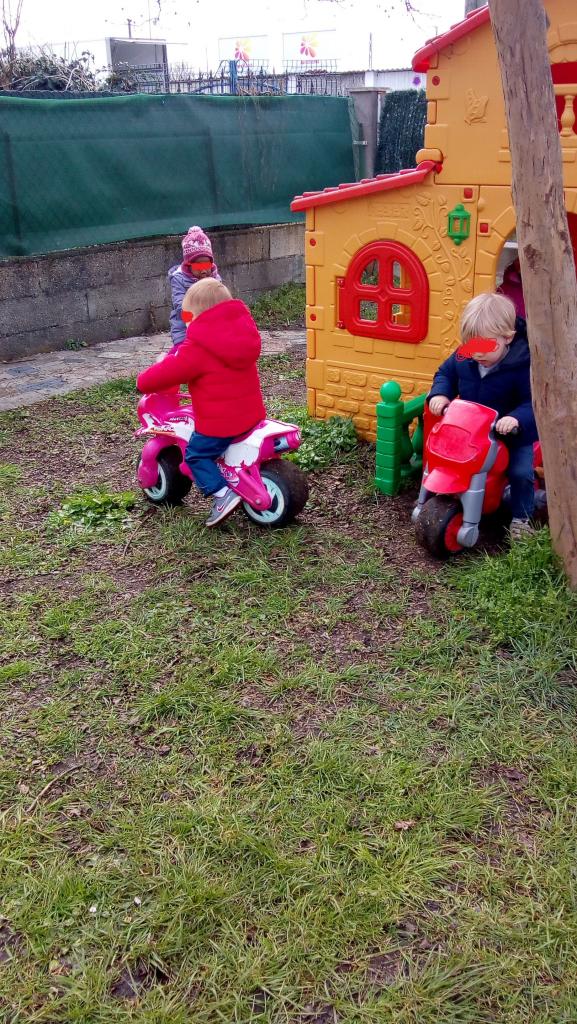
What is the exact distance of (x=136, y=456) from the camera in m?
5.86

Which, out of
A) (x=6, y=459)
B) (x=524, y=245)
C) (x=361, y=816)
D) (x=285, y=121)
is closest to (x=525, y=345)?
(x=524, y=245)

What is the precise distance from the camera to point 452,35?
172 inches

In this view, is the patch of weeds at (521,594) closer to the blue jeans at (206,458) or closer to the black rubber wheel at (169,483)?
the blue jeans at (206,458)

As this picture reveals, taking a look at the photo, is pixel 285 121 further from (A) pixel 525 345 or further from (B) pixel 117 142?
(A) pixel 525 345

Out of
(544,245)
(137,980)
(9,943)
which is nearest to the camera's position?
(137,980)

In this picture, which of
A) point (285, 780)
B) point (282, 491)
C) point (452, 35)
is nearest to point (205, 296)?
point (282, 491)

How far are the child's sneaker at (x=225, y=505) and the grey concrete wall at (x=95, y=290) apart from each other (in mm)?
4432

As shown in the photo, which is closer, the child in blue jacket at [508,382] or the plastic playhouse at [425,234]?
the child in blue jacket at [508,382]

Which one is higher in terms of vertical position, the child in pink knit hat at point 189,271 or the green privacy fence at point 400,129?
the green privacy fence at point 400,129

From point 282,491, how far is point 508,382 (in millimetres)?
1228

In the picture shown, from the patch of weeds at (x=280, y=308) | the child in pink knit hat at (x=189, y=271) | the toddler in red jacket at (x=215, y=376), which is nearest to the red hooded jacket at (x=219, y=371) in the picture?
the toddler in red jacket at (x=215, y=376)

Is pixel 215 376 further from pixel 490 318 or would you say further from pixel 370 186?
pixel 370 186

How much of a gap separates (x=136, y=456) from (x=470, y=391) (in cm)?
259

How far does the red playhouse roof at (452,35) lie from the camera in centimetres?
428
